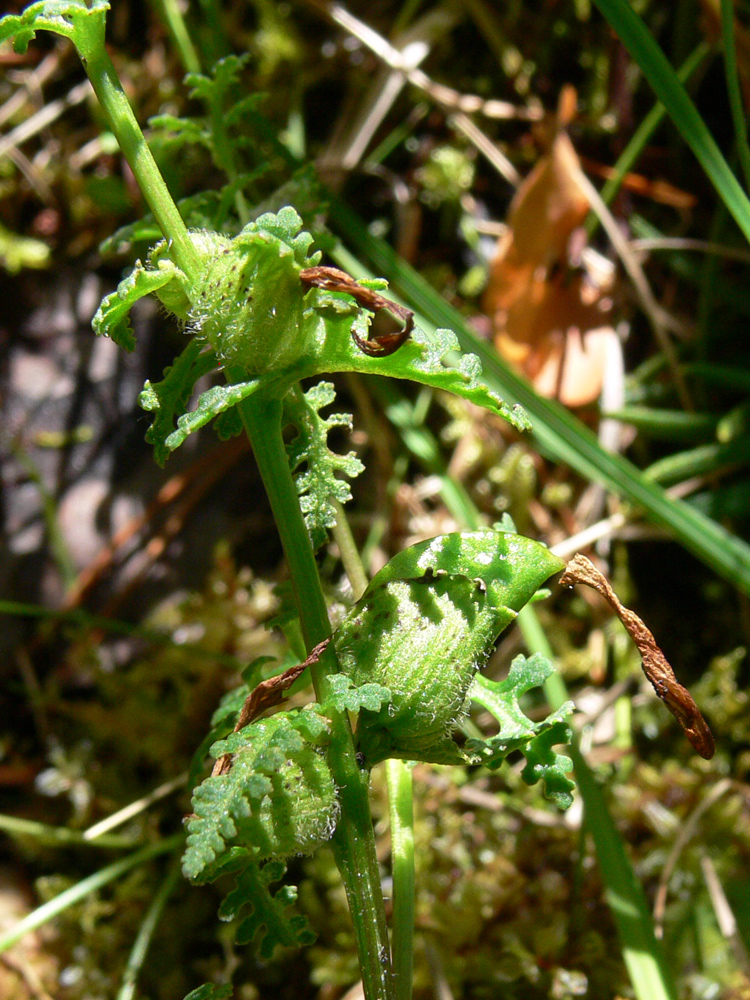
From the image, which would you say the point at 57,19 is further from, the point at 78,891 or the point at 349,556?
the point at 78,891

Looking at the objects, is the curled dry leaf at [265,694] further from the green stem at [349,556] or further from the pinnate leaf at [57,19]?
the pinnate leaf at [57,19]

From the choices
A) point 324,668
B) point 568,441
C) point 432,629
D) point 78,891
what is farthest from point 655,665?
point 78,891

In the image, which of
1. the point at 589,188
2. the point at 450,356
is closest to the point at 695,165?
the point at 589,188

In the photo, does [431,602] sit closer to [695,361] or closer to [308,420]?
[308,420]

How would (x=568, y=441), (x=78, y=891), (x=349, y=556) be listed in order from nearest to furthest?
1. (x=349, y=556)
2. (x=78, y=891)
3. (x=568, y=441)

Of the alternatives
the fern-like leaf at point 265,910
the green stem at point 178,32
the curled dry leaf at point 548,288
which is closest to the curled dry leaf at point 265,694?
the fern-like leaf at point 265,910

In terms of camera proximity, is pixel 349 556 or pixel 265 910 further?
pixel 349 556
